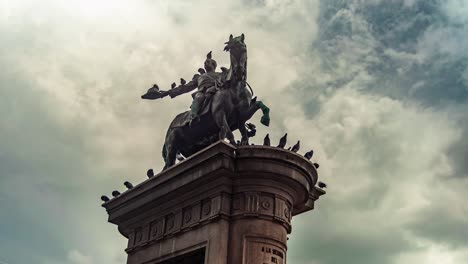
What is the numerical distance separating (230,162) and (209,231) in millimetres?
1706

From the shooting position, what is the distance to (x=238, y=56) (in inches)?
675

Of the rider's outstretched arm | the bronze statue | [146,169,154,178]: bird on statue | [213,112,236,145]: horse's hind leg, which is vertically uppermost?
the rider's outstretched arm

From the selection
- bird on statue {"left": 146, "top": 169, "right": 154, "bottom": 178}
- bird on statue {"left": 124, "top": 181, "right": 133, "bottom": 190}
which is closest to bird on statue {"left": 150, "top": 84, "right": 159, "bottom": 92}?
bird on statue {"left": 146, "top": 169, "right": 154, "bottom": 178}

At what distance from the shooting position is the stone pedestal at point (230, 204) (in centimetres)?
1413

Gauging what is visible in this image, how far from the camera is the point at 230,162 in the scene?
14797 mm

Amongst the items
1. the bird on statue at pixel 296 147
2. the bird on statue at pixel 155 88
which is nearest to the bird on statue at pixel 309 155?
the bird on statue at pixel 296 147

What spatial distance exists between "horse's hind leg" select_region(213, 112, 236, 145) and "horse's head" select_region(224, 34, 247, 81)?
1186mm

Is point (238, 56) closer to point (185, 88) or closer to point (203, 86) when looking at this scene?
point (203, 86)

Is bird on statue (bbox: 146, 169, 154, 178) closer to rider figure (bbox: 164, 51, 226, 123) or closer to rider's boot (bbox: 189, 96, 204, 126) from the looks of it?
rider's boot (bbox: 189, 96, 204, 126)

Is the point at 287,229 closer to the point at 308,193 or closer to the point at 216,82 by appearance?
the point at 308,193

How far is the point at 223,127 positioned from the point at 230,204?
8.80 ft

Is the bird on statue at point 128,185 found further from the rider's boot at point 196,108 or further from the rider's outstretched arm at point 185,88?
the rider's outstretched arm at point 185,88

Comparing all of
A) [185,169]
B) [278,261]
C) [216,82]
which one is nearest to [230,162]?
[185,169]

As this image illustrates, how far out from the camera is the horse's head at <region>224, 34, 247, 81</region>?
56.2ft
